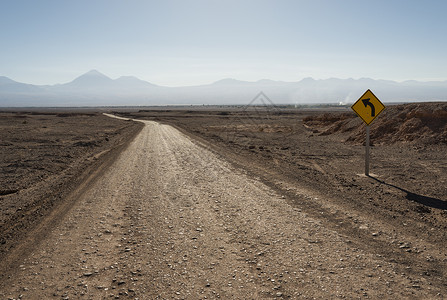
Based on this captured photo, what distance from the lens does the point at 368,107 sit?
10422mm

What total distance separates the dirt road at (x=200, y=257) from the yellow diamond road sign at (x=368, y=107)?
15.8 feet

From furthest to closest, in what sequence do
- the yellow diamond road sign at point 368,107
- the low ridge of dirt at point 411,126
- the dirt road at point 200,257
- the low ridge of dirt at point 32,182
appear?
the low ridge of dirt at point 411,126 < the yellow diamond road sign at point 368,107 < the low ridge of dirt at point 32,182 < the dirt road at point 200,257

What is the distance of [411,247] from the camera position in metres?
5.00

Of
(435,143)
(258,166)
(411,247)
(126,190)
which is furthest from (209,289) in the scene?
(435,143)

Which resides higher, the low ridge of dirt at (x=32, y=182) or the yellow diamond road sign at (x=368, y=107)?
the yellow diamond road sign at (x=368, y=107)

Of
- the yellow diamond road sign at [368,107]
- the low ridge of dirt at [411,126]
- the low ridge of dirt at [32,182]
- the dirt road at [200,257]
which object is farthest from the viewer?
the low ridge of dirt at [411,126]

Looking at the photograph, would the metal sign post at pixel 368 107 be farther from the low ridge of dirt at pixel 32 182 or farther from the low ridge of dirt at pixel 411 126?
the low ridge of dirt at pixel 32 182

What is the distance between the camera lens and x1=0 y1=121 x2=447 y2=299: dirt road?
12.7 feet

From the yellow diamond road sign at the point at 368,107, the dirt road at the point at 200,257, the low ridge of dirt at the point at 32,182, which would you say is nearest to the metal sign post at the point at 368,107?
the yellow diamond road sign at the point at 368,107

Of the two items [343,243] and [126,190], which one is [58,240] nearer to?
[126,190]

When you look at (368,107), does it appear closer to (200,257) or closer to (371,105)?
(371,105)

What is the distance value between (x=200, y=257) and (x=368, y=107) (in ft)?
27.7

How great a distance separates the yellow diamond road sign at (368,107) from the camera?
34.0 ft

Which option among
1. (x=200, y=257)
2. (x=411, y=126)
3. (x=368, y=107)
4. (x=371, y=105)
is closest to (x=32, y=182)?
(x=200, y=257)
